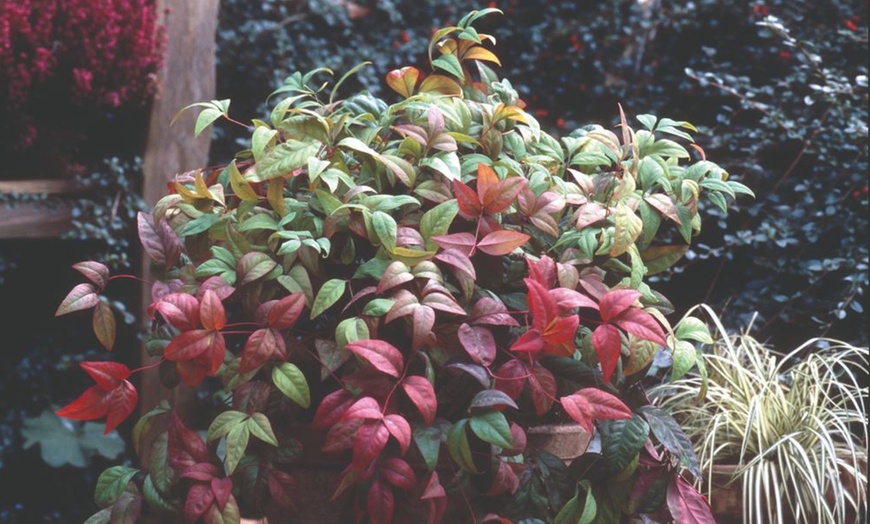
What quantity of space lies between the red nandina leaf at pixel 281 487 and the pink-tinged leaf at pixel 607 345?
464 millimetres

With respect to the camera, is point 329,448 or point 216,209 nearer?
point 329,448

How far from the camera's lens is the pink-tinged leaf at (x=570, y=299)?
3.91 ft

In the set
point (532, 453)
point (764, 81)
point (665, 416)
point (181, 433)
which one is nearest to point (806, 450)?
point (665, 416)

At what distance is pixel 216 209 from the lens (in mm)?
1389

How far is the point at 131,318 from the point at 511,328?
5.17 ft

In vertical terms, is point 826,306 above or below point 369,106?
below

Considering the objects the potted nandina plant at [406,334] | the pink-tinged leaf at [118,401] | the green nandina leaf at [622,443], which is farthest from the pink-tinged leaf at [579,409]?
the pink-tinged leaf at [118,401]

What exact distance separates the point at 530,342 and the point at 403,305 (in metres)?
0.18

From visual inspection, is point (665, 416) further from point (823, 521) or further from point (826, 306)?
point (826, 306)

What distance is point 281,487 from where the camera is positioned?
4.02 feet

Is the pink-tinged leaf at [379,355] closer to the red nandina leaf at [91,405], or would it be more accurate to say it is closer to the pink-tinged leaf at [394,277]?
the pink-tinged leaf at [394,277]

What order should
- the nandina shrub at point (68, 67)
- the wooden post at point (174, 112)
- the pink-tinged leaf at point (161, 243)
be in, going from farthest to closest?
the wooden post at point (174, 112) → the nandina shrub at point (68, 67) → the pink-tinged leaf at point (161, 243)

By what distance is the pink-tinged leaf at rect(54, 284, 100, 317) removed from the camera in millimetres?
1234

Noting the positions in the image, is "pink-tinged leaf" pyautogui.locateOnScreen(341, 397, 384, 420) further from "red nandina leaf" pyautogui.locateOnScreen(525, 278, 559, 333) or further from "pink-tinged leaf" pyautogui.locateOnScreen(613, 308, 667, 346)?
"pink-tinged leaf" pyautogui.locateOnScreen(613, 308, 667, 346)
